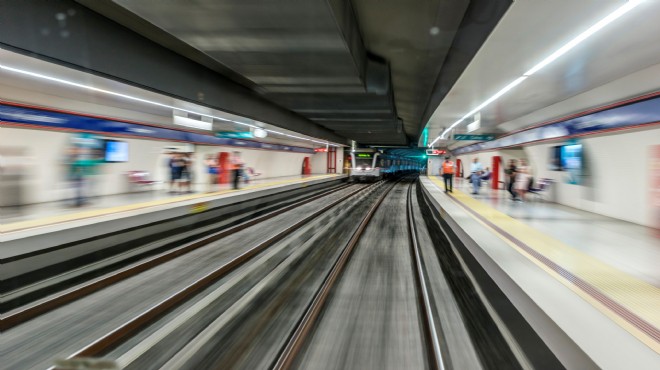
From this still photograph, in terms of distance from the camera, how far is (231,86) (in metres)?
8.56

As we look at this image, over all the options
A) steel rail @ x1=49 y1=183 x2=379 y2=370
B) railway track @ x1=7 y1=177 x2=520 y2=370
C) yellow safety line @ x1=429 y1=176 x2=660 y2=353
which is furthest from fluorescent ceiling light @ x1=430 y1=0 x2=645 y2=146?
steel rail @ x1=49 y1=183 x2=379 y2=370

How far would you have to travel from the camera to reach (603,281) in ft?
12.0

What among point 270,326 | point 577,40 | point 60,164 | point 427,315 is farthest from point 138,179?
point 577,40

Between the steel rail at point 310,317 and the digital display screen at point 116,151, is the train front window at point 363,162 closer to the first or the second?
the digital display screen at point 116,151

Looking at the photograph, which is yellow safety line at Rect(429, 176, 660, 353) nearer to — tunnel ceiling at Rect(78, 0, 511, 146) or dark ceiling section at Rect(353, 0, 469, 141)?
tunnel ceiling at Rect(78, 0, 511, 146)

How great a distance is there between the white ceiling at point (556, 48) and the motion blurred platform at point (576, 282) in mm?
3234

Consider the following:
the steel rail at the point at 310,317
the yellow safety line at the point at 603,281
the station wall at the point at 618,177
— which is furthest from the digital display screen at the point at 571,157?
the steel rail at the point at 310,317

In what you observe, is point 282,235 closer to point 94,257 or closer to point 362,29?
point 94,257

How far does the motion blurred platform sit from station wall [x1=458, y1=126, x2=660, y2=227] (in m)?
0.49

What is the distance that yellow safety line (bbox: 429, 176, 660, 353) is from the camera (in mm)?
2779

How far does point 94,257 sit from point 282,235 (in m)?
3.75

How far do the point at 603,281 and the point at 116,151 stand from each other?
12898 millimetres

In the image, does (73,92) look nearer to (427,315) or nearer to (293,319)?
(293,319)

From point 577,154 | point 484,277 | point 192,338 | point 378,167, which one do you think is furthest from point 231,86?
point 378,167
